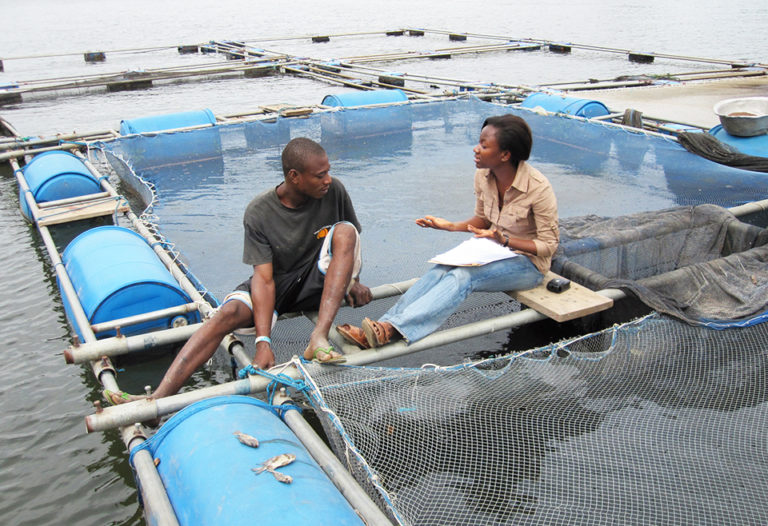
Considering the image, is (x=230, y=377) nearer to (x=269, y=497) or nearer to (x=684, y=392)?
(x=269, y=497)

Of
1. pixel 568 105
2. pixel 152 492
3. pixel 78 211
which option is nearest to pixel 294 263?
pixel 152 492

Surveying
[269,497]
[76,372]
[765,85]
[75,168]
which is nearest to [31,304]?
[76,372]

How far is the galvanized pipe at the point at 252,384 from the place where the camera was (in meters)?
2.86

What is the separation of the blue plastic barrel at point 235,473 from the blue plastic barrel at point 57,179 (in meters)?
5.04

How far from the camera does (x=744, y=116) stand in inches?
282

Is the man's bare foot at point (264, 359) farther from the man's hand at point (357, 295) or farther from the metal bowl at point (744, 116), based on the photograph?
the metal bowl at point (744, 116)

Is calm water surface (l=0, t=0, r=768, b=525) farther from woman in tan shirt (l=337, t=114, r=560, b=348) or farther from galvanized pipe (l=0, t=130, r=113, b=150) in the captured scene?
woman in tan shirt (l=337, t=114, r=560, b=348)

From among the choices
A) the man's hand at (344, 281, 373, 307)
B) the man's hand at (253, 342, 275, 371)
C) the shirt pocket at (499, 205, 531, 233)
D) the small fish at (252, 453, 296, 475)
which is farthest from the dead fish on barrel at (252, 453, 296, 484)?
the shirt pocket at (499, 205, 531, 233)

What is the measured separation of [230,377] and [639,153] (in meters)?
5.61

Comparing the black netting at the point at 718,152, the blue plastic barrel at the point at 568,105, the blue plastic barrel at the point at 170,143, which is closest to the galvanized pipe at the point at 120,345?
the blue plastic barrel at the point at 170,143

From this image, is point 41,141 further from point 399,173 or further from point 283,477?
point 283,477

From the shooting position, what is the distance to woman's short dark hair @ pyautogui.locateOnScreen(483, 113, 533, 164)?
12.4ft

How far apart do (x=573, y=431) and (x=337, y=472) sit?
4.02 feet

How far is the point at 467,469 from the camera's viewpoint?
2.81 m
